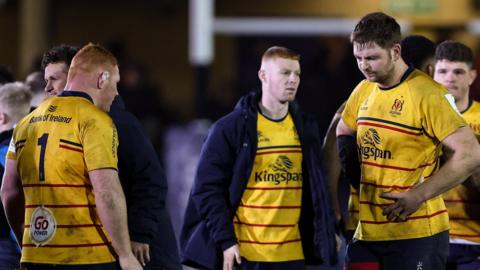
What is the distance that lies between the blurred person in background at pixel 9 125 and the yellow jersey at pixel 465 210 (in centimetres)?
261

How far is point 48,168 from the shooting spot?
19.5ft

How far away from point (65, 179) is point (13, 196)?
521 mm

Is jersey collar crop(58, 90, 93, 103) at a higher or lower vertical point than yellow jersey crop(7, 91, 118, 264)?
higher

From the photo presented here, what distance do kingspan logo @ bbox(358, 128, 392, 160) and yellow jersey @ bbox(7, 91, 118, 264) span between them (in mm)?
1389

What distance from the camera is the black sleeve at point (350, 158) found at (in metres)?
6.88

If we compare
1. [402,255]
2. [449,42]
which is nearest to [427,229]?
[402,255]

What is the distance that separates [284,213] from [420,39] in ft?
4.40

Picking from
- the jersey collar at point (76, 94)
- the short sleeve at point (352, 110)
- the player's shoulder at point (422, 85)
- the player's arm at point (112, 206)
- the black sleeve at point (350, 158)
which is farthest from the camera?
the black sleeve at point (350, 158)

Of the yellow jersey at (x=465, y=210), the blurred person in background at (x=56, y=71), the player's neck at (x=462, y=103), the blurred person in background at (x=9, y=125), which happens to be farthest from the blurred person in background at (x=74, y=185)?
the player's neck at (x=462, y=103)

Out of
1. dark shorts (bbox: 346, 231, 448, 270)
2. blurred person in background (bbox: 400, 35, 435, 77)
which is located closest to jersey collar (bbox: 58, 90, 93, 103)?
dark shorts (bbox: 346, 231, 448, 270)

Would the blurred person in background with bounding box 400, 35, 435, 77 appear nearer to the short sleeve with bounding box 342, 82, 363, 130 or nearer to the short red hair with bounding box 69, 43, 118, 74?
the short sleeve with bounding box 342, 82, 363, 130

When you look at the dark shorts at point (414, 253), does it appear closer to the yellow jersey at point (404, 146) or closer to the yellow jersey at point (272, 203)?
the yellow jersey at point (404, 146)

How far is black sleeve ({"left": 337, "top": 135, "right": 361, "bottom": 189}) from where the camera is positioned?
22.6ft

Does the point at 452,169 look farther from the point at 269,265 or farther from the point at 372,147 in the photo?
the point at 269,265
